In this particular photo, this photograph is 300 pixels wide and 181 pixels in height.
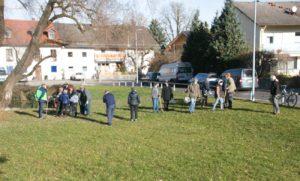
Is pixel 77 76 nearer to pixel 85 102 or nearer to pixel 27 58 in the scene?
pixel 27 58

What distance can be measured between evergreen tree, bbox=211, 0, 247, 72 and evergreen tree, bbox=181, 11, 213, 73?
2.60 m

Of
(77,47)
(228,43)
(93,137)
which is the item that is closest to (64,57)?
(77,47)

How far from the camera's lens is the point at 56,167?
10.7m

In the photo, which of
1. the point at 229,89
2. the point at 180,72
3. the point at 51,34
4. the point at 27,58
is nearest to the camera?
the point at 229,89

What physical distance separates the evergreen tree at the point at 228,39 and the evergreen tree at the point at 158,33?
5164 cm

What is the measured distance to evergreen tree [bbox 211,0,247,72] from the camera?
40156 mm

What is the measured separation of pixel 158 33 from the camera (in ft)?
306

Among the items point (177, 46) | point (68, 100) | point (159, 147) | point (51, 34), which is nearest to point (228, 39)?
point (68, 100)

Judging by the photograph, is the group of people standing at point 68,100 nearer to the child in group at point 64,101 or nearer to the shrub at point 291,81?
the child in group at point 64,101

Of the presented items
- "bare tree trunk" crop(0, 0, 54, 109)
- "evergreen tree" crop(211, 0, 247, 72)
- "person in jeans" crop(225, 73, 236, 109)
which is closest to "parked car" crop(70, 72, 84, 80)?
"evergreen tree" crop(211, 0, 247, 72)

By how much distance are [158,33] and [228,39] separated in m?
54.0

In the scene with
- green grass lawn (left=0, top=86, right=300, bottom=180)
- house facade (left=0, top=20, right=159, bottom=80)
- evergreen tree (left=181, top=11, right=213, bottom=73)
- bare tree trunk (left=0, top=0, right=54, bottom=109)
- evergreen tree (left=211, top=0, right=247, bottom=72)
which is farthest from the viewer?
house facade (left=0, top=20, right=159, bottom=80)

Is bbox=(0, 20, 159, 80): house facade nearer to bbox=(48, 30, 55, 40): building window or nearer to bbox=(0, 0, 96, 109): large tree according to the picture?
bbox=(48, 30, 55, 40): building window

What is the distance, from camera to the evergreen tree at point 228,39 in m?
40.2
